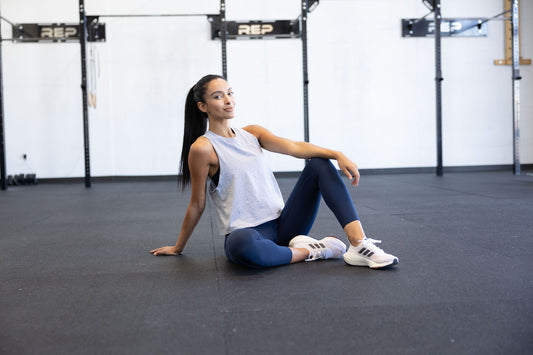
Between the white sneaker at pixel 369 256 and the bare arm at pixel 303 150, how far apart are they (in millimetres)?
236

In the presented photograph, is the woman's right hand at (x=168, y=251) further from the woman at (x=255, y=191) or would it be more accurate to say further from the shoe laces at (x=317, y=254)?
the shoe laces at (x=317, y=254)

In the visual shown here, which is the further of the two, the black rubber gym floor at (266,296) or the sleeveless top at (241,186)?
the sleeveless top at (241,186)

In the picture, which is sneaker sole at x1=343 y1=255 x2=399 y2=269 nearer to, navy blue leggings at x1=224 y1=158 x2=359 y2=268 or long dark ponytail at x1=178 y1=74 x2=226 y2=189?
navy blue leggings at x1=224 y1=158 x2=359 y2=268

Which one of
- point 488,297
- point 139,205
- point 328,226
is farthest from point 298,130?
point 488,297

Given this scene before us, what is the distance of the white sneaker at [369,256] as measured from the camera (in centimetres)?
172

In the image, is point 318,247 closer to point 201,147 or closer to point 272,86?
point 201,147

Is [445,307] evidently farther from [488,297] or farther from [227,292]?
[227,292]

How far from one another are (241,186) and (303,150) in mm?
280

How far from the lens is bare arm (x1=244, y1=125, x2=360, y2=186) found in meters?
1.71

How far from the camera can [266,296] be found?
4.80 ft

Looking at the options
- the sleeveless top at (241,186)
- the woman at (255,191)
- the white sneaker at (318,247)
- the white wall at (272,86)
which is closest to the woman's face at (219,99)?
the woman at (255,191)

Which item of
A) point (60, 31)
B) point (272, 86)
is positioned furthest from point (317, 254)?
point (60, 31)

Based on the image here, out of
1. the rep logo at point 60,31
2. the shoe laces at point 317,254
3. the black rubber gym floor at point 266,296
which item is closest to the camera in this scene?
the black rubber gym floor at point 266,296

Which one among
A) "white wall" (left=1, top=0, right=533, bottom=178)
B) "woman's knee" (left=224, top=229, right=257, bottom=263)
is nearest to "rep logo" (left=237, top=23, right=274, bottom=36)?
"white wall" (left=1, top=0, right=533, bottom=178)
